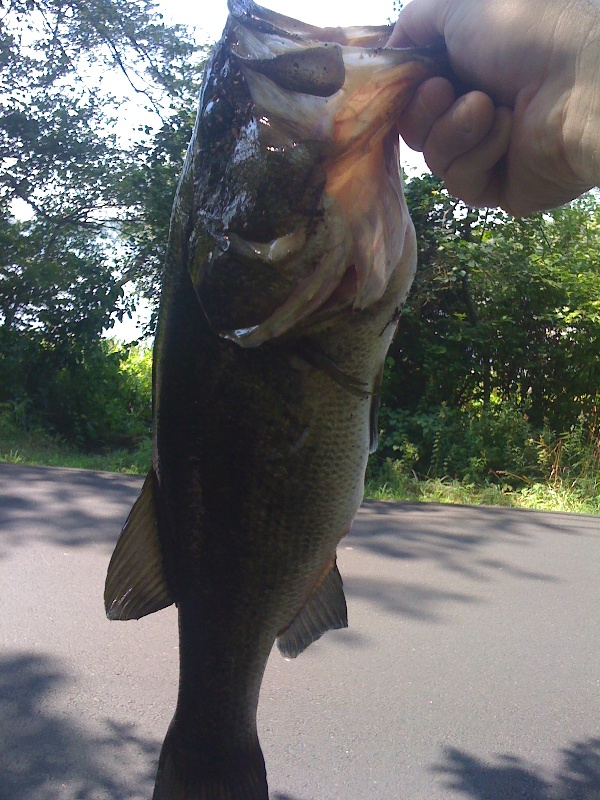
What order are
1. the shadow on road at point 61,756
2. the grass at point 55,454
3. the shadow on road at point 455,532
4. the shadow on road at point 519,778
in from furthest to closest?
the grass at point 55,454 → the shadow on road at point 455,532 → the shadow on road at point 519,778 → the shadow on road at point 61,756

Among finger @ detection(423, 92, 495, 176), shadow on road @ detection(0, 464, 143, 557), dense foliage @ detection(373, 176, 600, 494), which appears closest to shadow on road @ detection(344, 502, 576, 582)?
dense foliage @ detection(373, 176, 600, 494)

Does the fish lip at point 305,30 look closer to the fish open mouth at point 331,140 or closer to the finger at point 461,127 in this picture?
the fish open mouth at point 331,140

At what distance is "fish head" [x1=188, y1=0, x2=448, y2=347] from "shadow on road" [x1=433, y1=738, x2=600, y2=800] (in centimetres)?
276

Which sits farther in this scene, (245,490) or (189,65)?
(189,65)

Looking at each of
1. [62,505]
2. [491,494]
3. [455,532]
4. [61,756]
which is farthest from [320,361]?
[491,494]

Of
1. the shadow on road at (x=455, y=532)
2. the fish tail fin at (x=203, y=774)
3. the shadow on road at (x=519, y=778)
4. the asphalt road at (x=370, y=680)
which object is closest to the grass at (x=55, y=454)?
the asphalt road at (x=370, y=680)

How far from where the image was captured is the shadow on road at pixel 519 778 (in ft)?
10.9

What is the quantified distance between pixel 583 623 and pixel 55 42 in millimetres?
11610

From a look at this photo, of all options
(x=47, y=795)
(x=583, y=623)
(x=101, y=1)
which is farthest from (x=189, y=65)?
(x=47, y=795)

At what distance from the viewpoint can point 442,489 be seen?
819 centimetres

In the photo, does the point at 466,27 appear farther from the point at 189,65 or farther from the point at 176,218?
the point at 189,65

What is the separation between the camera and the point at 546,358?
30.9 feet

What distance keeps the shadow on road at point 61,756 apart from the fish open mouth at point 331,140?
8.68 feet

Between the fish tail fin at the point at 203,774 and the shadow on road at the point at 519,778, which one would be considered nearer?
the fish tail fin at the point at 203,774
